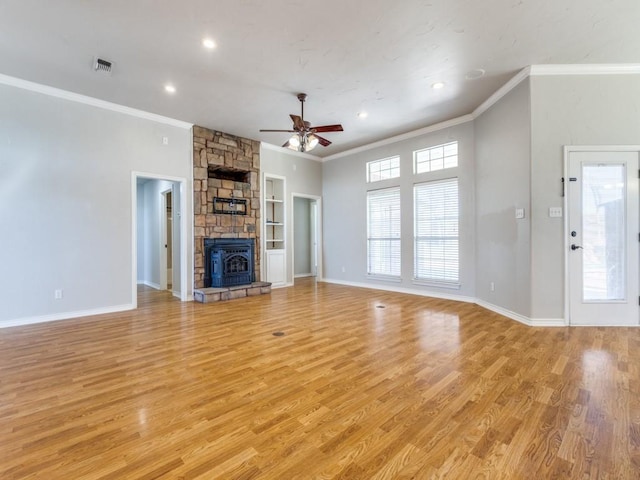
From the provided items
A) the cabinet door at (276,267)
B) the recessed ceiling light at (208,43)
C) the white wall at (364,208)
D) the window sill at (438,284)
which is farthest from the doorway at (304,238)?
the recessed ceiling light at (208,43)

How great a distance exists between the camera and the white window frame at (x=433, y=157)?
5.60 m

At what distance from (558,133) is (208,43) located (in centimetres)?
441

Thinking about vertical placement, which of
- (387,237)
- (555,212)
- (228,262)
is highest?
(555,212)

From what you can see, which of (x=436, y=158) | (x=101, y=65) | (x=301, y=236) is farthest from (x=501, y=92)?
(x=301, y=236)

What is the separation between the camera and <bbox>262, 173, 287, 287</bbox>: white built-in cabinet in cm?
697

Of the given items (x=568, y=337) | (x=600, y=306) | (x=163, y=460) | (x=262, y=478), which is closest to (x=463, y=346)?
(x=568, y=337)

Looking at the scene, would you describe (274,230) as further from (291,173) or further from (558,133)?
(558,133)

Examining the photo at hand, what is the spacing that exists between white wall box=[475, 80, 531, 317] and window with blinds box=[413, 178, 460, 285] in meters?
0.47

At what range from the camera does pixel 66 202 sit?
14.4ft

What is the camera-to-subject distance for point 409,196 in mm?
6191

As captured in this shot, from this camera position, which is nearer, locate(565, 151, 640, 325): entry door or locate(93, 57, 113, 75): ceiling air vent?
locate(93, 57, 113, 75): ceiling air vent

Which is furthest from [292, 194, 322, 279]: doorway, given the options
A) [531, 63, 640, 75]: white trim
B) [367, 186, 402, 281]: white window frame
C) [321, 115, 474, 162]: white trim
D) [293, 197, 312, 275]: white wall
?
[531, 63, 640, 75]: white trim

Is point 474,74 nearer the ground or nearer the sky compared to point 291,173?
nearer the sky

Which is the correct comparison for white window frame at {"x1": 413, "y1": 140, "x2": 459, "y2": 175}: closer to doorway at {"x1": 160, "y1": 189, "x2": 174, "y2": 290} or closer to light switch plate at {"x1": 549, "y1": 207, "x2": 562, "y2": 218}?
light switch plate at {"x1": 549, "y1": 207, "x2": 562, "y2": 218}
